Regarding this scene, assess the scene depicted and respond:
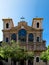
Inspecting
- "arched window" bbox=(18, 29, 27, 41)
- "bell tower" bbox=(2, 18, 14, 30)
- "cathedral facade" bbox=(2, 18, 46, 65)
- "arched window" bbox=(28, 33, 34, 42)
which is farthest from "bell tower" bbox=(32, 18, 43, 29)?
"bell tower" bbox=(2, 18, 14, 30)

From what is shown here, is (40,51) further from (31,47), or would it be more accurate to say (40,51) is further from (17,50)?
(17,50)

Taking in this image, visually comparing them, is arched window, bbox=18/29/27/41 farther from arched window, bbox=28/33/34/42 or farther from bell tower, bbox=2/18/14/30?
bell tower, bbox=2/18/14/30

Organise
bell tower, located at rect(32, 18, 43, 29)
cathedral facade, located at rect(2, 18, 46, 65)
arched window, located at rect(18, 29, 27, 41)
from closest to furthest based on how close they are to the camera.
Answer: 1. cathedral facade, located at rect(2, 18, 46, 65)
2. arched window, located at rect(18, 29, 27, 41)
3. bell tower, located at rect(32, 18, 43, 29)

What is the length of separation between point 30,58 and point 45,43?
6.63 metres

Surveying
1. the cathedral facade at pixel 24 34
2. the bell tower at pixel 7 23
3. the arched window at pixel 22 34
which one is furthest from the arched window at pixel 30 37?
the bell tower at pixel 7 23

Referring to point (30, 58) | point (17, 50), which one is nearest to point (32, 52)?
point (30, 58)

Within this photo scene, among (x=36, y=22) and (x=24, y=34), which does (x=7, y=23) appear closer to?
(x=24, y=34)

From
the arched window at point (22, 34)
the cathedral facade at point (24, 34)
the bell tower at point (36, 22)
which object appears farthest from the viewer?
the bell tower at point (36, 22)

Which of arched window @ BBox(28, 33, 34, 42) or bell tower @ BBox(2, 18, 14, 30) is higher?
bell tower @ BBox(2, 18, 14, 30)

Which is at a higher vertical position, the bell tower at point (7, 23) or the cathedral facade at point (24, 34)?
the bell tower at point (7, 23)

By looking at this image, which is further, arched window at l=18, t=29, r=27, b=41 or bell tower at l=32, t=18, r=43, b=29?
bell tower at l=32, t=18, r=43, b=29

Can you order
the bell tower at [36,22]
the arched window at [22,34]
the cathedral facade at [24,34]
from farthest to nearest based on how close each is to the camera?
the bell tower at [36,22], the arched window at [22,34], the cathedral facade at [24,34]

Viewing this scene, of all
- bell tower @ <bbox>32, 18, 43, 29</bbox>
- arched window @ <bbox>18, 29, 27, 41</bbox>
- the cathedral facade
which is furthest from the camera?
bell tower @ <bbox>32, 18, 43, 29</bbox>

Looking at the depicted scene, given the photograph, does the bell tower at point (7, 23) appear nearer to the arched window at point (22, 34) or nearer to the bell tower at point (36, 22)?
the arched window at point (22, 34)
